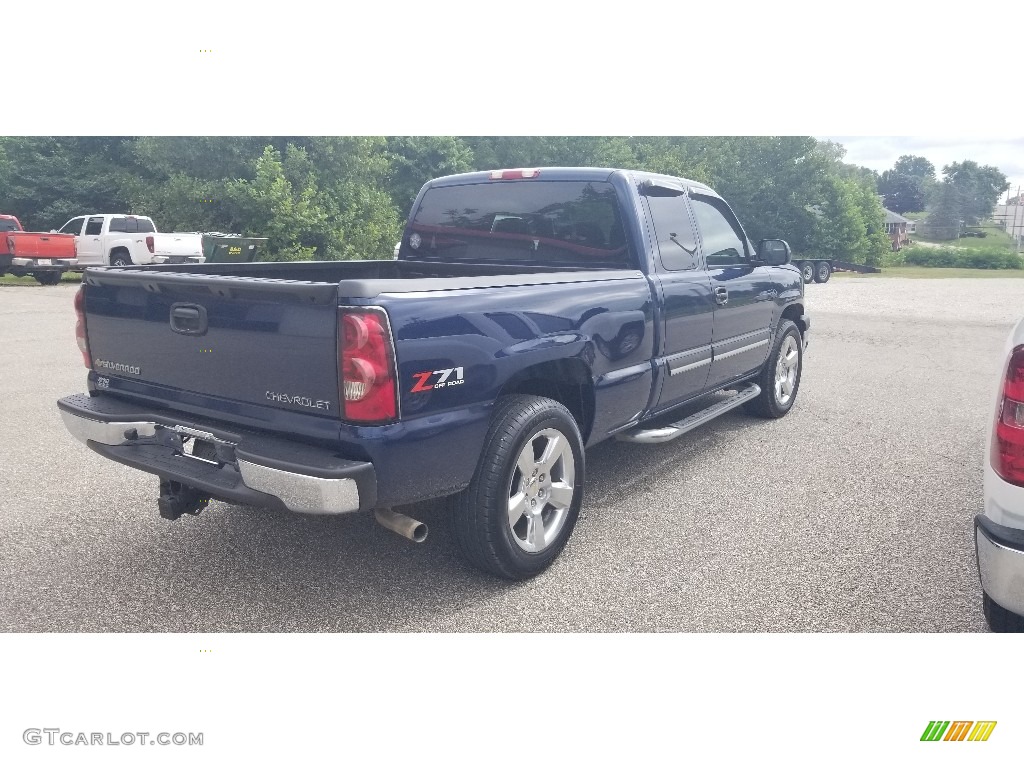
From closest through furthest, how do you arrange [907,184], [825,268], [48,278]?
[907,184] → [48,278] → [825,268]

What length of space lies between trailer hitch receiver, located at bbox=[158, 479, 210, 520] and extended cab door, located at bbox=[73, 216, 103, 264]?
38.1ft

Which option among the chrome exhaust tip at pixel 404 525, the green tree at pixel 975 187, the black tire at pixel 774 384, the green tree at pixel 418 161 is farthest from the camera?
the black tire at pixel 774 384

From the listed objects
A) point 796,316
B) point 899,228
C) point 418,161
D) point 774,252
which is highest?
point 418,161

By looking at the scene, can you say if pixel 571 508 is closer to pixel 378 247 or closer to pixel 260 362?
pixel 260 362

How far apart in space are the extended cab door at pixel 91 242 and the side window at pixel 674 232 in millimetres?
11751

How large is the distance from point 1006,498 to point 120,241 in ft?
57.2

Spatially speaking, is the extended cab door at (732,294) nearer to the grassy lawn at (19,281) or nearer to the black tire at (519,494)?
the black tire at (519,494)

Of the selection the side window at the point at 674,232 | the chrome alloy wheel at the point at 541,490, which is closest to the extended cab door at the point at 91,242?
the side window at the point at 674,232

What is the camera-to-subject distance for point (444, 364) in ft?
9.12

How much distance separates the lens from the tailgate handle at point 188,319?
2916mm

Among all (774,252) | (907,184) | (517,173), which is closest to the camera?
(517,173)

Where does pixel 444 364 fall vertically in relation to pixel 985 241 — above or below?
below

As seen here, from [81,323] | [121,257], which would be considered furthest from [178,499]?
[121,257]

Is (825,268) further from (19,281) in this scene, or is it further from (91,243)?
(19,281)
